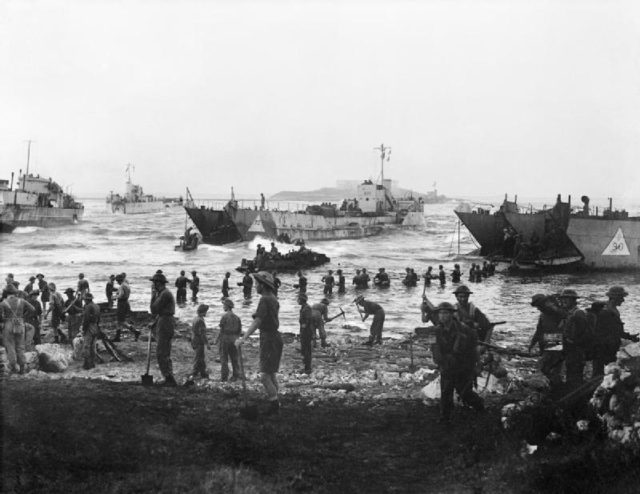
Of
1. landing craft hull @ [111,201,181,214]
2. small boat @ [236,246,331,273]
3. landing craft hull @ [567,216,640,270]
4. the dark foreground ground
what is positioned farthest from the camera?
landing craft hull @ [111,201,181,214]

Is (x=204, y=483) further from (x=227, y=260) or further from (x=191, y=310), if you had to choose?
(x=227, y=260)

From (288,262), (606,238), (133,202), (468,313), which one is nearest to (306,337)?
(468,313)

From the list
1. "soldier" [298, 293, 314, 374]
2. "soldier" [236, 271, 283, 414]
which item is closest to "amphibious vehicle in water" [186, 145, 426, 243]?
"soldier" [298, 293, 314, 374]

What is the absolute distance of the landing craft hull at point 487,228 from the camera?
1421 inches

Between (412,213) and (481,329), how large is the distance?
5416cm

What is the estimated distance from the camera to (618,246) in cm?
2709

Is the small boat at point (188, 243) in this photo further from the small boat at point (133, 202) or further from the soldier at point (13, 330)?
the small boat at point (133, 202)

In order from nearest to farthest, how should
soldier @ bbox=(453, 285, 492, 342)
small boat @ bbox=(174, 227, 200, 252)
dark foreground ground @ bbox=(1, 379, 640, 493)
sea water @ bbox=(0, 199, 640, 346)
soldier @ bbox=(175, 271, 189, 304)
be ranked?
dark foreground ground @ bbox=(1, 379, 640, 493) < soldier @ bbox=(453, 285, 492, 342) < sea water @ bbox=(0, 199, 640, 346) < soldier @ bbox=(175, 271, 189, 304) < small boat @ bbox=(174, 227, 200, 252)

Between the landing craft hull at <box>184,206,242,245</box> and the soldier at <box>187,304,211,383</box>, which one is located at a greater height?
the landing craft hull at <box>184,206,242,245</box>

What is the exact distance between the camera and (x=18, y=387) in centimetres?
672

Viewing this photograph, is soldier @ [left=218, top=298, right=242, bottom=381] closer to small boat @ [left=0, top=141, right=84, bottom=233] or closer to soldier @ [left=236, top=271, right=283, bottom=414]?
soldier @ [left=236, top=271, right=283, bottom=414]

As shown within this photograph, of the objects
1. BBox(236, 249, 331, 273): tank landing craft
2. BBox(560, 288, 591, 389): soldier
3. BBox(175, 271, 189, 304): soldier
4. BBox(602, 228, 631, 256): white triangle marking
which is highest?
BBox(602, 228, 631, 256): white triangle marking

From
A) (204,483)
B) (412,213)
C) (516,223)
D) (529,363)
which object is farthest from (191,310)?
(412,213)

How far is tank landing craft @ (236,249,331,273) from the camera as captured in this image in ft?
90.4
